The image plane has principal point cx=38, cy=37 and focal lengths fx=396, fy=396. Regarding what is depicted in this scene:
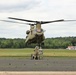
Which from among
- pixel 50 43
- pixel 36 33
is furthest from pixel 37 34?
pixel 50 43

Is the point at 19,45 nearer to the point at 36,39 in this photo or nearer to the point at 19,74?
the point at 36,39

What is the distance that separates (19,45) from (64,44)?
2365 cm

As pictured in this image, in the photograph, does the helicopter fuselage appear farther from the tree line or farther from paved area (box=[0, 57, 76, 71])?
the tree line

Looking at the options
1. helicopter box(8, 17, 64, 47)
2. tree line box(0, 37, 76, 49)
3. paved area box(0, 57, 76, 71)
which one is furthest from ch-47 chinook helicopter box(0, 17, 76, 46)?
tree line box(0, 37, 76, 49)

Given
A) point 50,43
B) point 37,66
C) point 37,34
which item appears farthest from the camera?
point 50,43

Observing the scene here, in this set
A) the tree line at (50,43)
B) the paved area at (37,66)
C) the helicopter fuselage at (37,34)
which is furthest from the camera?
the tree line at (50,43)

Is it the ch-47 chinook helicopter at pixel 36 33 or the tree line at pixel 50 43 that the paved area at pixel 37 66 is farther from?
the tree line at pixel 50 43

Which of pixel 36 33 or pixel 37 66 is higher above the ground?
pixel 36 33

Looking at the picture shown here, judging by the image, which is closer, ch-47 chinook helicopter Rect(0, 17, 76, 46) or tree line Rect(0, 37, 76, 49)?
ch-47 chinook helicopter Rect(0, 17, 76, 46)

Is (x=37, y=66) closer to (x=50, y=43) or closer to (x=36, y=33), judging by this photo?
(x=36, y=33)

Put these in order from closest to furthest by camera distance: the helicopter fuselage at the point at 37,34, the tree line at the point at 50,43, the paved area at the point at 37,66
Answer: the paved area at the point at 37,66 < the helicopter fuselage at the point at 37,34 < the tree line at the point at 50,43

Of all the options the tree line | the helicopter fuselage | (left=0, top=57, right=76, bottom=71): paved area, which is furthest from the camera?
the tree line

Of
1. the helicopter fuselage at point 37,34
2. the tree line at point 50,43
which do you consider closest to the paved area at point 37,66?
the helicopter fuselage at point 37,34

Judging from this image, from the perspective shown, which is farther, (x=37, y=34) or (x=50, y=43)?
(x=50, y=43)
